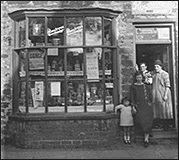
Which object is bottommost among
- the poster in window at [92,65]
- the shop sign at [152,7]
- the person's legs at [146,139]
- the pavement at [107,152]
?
the pavement at [107,152]

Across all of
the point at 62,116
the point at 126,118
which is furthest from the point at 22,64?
the point at 126,118

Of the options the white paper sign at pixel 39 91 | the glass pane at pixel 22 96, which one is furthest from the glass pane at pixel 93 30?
the glass pane at pixel 22 96

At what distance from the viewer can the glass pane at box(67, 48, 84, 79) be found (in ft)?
27.4

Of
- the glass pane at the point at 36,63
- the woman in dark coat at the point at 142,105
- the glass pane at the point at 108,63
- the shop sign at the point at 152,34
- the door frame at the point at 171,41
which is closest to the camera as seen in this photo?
the woman in dark coat at the point at 142,105

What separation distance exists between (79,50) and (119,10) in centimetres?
166

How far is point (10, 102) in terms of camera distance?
864cm

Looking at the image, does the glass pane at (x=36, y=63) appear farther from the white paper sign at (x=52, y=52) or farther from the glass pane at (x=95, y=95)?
the glass pane at (x=95, y=95)

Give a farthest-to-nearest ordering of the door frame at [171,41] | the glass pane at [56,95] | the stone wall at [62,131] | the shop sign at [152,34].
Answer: the shop sign at [152,34]
the door frame at [171,41]
the glass pane at [56,95]
the stone wall at [62,131]

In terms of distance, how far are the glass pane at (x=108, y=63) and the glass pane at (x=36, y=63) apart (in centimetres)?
176

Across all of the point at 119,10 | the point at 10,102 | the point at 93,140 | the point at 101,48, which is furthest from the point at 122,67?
the point at 10,102

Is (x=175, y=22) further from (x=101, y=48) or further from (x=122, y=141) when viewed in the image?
(x=122, y=141)

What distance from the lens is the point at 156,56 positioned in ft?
Result: 30.2

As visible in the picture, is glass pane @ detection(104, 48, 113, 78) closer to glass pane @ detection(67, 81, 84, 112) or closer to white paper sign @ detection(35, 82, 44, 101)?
glass pane @ detection(67, 81, 84, 112)

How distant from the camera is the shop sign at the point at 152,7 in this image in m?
8.84
